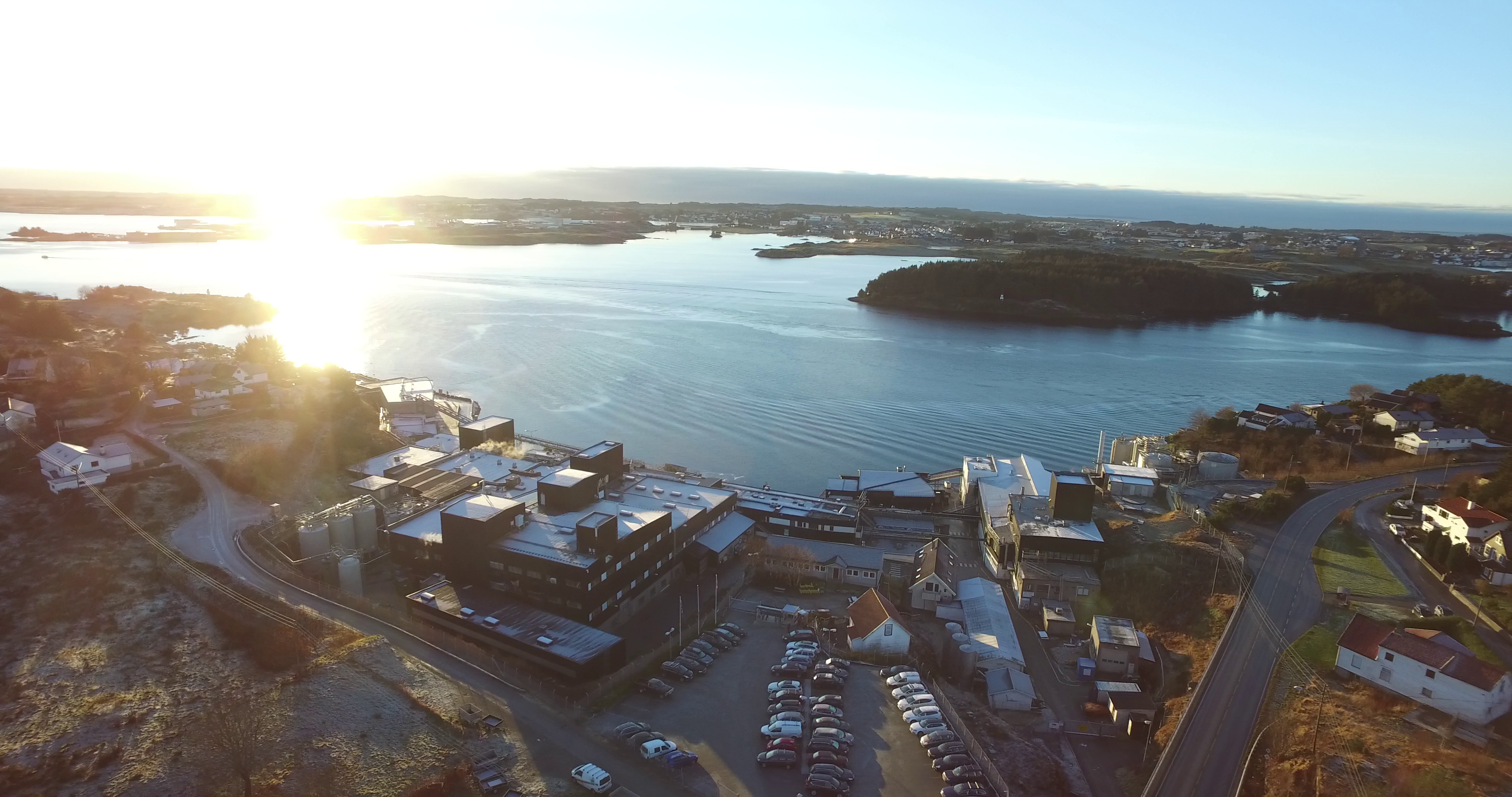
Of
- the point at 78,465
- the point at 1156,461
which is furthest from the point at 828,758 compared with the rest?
the point at 78,465

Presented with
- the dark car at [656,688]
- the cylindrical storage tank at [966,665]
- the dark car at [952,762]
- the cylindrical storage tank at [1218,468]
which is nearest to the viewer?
the dark car at [952,762]

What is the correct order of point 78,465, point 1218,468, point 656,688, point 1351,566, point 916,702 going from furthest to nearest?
point 1218,468, point 78,465, point 1351,566, point 656,688, point 916,702

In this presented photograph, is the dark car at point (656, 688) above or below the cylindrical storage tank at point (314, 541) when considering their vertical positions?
below

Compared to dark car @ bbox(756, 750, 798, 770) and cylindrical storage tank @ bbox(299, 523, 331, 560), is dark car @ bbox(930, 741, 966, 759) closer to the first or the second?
dark car @ bbox(756, 750, 798, 770)

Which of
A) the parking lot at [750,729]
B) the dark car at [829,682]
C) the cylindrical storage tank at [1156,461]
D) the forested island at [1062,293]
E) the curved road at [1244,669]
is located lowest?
the parking lot at [750,729]

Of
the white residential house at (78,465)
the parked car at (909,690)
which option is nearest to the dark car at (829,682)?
the parked car at (909,690)

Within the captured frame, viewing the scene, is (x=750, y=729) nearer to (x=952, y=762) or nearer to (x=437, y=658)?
(x=952, y=762)

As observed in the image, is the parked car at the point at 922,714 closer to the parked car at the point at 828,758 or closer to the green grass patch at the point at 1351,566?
the parked car at the point at 828,758
